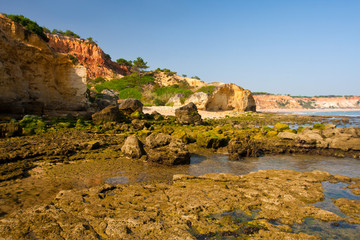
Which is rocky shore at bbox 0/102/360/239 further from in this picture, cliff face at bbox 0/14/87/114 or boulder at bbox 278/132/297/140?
cliff face at bbox 0/14/87/114

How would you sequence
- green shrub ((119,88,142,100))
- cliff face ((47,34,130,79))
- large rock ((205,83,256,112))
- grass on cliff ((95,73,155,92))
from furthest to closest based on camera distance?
cliff face ((47,34,130,79)), grass on cliff ((95,73,155,92)), green shrub ((119,88,142,100)), large rock ((205,83,256,112))

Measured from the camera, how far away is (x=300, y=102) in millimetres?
138125

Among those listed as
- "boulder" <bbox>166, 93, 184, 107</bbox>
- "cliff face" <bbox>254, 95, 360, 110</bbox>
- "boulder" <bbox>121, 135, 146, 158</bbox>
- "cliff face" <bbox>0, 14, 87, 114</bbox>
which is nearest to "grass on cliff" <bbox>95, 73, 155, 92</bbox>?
"boulder" <bbox>166, 93, 184, 107</bbox>

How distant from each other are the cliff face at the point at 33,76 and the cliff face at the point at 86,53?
1773 inches

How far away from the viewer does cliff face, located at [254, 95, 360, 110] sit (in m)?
117

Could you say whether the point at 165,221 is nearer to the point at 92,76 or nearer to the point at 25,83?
the point at 25,83

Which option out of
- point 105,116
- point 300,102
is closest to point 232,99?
point 105,116

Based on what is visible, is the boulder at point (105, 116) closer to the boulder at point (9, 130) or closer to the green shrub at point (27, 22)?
the boulder at point (9, 130)

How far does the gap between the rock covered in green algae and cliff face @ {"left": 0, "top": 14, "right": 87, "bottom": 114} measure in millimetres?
15325

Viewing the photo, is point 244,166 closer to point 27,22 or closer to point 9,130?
point 9,130

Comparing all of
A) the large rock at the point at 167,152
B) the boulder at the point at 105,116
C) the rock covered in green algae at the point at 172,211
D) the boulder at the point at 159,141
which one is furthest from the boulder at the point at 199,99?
the rock covered in green algae at the point at 172,211

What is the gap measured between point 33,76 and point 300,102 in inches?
5809

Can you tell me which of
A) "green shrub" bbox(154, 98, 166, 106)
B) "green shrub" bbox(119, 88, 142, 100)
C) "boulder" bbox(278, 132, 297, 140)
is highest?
"green shrub" bbox(119, 88, 142, 100)

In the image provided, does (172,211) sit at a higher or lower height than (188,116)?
lower
